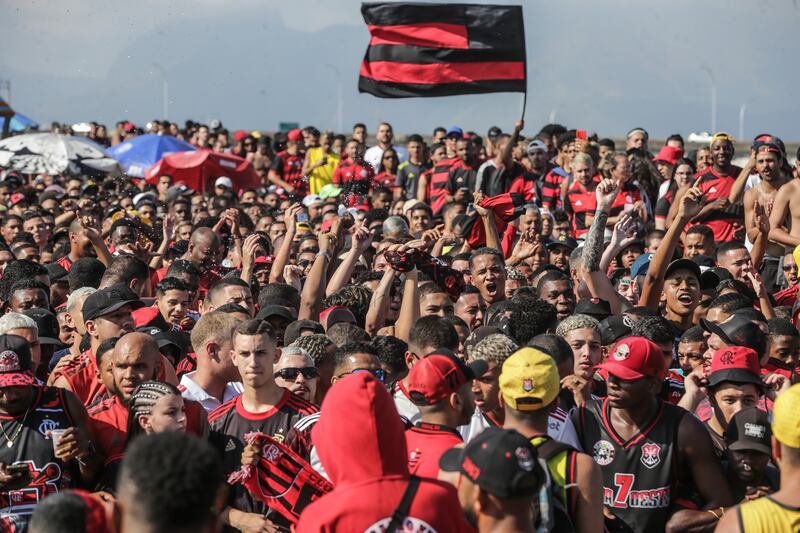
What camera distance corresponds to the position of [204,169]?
766 inches

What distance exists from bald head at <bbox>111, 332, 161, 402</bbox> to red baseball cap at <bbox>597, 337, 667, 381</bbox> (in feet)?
8.43

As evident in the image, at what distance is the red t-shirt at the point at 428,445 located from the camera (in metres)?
4.49

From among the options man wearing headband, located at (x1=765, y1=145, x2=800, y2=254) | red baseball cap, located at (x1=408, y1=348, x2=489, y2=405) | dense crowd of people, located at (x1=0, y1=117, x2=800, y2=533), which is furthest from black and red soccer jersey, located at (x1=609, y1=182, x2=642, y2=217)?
red baseball cap, located at (x1=408, y1=348, x2=489, y2=405)

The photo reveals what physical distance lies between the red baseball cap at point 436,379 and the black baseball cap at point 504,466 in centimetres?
87

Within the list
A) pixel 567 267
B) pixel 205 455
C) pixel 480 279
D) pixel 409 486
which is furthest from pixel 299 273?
pixel 205 455

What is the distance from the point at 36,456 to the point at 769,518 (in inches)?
136

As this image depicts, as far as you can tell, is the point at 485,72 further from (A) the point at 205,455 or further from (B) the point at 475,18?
(A) the point at 205,455

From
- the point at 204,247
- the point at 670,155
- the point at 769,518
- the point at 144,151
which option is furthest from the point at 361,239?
the point at 144,151

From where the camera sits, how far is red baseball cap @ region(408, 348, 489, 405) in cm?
465

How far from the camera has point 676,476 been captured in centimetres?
511

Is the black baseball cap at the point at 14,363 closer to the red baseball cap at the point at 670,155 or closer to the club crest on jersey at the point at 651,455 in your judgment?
the club crest on jersey at the point at 651,455

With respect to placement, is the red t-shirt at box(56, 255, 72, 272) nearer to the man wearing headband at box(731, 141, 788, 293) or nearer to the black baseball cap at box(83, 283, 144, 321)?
the black baseball cap at box(83, 283, 144, 321)

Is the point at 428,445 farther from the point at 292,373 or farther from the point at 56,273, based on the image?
the point at 56,273

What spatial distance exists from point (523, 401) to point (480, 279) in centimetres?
461
